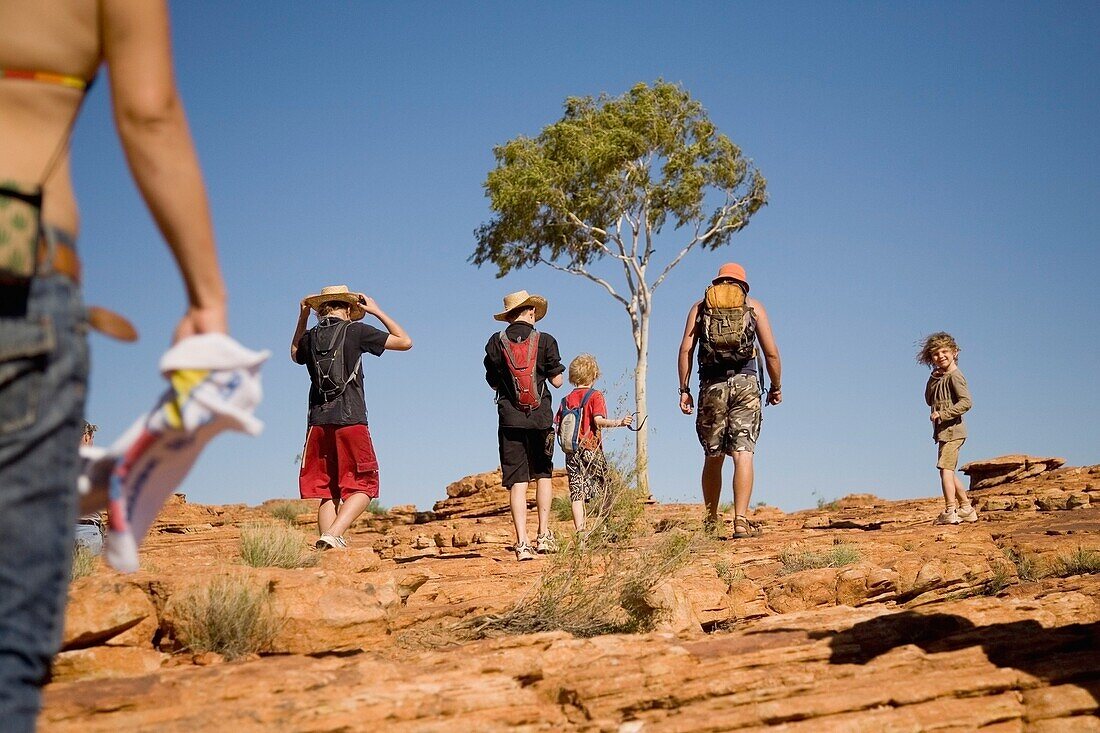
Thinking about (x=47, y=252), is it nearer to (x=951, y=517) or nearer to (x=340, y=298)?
(x=340, y=298)

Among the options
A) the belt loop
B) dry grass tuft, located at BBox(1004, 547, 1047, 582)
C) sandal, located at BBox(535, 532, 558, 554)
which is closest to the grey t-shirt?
sandal, located at BBox(535, 532, 558, 554)

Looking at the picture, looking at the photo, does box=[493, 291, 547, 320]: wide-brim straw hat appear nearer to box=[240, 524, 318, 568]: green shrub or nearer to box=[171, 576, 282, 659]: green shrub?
box=[240, 524, 318, 568]: green shrub

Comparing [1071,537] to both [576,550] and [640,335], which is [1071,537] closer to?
[576,550]

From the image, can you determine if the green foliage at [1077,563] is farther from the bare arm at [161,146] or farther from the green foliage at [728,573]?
the bare arm at [161,146]

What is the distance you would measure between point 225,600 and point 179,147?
136 inches

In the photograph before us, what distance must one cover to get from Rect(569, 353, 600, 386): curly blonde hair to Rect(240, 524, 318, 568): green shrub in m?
3.16

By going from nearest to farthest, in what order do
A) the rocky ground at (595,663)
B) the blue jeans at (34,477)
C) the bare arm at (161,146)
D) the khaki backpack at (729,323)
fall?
the blue jeans at (34,477) < the bare arm at (161,146) < the rocky ground at (595,663) < the khaki backpack at (729,323)

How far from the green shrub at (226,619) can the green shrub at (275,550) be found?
8.26ft

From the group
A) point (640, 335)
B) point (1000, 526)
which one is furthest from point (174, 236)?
point (640, 335)

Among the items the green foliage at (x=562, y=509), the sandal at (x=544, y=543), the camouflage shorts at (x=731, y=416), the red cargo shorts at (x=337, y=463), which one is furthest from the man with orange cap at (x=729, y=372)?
the green foliage at (x=562, y=509)

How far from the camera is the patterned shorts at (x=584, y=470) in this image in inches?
369

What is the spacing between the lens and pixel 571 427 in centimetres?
989

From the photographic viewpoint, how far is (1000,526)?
1105 centimetres

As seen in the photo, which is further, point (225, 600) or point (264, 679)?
point (225, 600)
